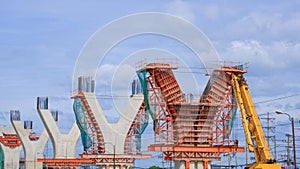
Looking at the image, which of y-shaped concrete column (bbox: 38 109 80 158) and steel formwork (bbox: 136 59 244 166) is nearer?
steel formwork (bbox: 136 59 244 166)

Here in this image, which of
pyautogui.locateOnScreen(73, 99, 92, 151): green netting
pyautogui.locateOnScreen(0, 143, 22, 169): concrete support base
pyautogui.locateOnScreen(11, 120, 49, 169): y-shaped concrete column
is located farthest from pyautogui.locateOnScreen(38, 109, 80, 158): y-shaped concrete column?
pyautogui.locateOnScreen(0, 143, 22, 169): concrete support base

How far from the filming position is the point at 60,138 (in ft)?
376

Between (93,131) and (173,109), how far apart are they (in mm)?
33502

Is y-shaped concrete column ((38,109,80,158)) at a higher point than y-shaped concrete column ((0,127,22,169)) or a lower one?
higher

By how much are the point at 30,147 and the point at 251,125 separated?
242 feet

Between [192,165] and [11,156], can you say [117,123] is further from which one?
[11,156]

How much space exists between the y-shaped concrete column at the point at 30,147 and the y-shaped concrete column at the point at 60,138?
1182 centimetres

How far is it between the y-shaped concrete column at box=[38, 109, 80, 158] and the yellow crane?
55.0 metres

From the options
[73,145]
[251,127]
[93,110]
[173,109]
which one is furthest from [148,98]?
[73,145]

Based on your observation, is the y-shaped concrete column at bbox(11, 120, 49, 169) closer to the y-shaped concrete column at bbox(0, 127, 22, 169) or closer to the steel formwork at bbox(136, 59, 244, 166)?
the y-shaped concrete column at bbox(0, 127, 22, 169)

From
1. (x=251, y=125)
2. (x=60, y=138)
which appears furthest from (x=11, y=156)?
(x=251, y=125)

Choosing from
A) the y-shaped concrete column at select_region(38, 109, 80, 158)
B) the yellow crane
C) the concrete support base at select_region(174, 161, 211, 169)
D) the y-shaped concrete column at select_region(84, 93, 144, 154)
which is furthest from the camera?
the y-shaped concrete column at select_region(38, 109, 80, 158)

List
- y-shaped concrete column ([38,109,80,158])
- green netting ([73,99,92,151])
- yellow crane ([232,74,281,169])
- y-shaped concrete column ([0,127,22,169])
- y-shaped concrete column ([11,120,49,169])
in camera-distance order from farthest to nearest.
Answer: y-shaped concrete column ([0,127,22,169])
y-shaped concrete column ([11,120,49,169])
y-shaped concrete column ([38,109,80,158])
green netting ([73,99,92,151])
yellow crane ([232,74,281,169])

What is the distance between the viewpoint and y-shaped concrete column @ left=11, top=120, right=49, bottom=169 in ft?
414
